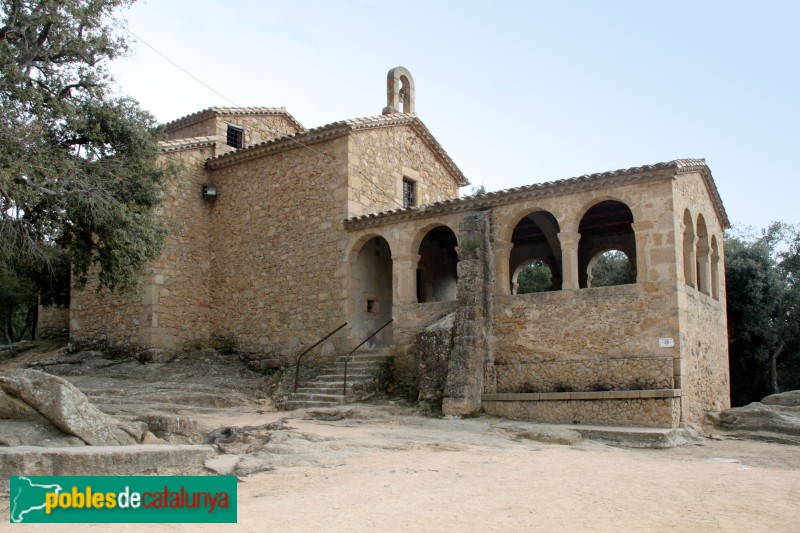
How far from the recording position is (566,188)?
14648 mm

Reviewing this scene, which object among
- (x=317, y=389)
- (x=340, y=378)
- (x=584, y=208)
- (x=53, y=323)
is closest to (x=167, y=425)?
(x=317, y=389)

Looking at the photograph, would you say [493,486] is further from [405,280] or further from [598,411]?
[405,280]

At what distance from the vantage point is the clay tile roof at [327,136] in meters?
18.4

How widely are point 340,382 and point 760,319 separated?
15.2m

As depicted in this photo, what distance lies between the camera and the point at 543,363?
A: 14.4m

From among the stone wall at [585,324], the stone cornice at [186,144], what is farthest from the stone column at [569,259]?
the stone cornice at [186,144]

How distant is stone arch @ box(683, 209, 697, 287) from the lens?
15.2m

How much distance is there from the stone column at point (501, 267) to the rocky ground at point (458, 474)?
307cm

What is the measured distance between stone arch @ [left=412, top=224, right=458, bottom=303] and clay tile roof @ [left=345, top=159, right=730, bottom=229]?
2900mm

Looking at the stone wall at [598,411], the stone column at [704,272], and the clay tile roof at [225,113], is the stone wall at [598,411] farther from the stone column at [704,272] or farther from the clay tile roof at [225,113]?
the clay tile roof at [225,113]

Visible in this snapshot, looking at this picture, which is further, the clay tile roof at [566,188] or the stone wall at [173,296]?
the stone wall at [173,296]

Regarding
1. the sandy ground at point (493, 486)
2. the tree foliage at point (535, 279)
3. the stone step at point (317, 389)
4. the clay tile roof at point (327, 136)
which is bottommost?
the sandy ground at point (493, 486)

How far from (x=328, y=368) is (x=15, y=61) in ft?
31.4

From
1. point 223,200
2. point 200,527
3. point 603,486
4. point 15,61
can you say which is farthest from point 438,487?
point 223,200
